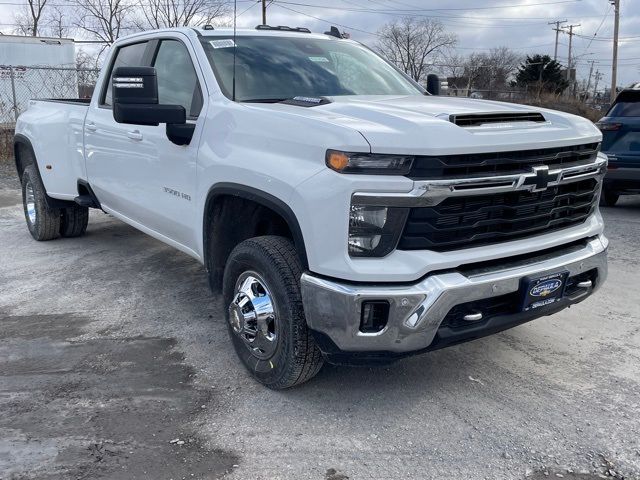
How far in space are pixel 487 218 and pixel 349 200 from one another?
718mm

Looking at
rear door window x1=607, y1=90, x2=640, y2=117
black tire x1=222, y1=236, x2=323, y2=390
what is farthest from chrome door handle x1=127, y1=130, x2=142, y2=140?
rear door window x1=607, y1=90, x2=640, y2=117

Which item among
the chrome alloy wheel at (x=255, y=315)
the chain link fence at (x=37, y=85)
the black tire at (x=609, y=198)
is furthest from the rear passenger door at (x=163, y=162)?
the chain link fence at (x=37, y=85)

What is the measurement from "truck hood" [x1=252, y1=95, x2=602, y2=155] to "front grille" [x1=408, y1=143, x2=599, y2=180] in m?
0.04

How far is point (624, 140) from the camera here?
8133 mm

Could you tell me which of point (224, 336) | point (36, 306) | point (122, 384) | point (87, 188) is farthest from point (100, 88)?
point (122, 384)

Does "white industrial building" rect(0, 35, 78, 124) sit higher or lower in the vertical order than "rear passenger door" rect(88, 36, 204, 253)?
higher

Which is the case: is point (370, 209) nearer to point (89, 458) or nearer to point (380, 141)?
point (380, 141)

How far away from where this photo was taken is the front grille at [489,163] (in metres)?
2.81

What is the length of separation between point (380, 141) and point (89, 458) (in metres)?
1.95

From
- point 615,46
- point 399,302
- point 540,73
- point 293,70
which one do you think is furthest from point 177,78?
point 540,73

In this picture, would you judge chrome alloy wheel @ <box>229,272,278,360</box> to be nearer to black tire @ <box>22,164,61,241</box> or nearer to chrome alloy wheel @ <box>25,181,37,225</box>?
black tire @ <box>22,164,61,241</box>

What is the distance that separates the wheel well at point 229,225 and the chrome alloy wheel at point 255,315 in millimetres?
326

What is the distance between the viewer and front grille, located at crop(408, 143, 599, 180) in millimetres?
2811

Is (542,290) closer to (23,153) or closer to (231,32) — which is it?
(231,32)
